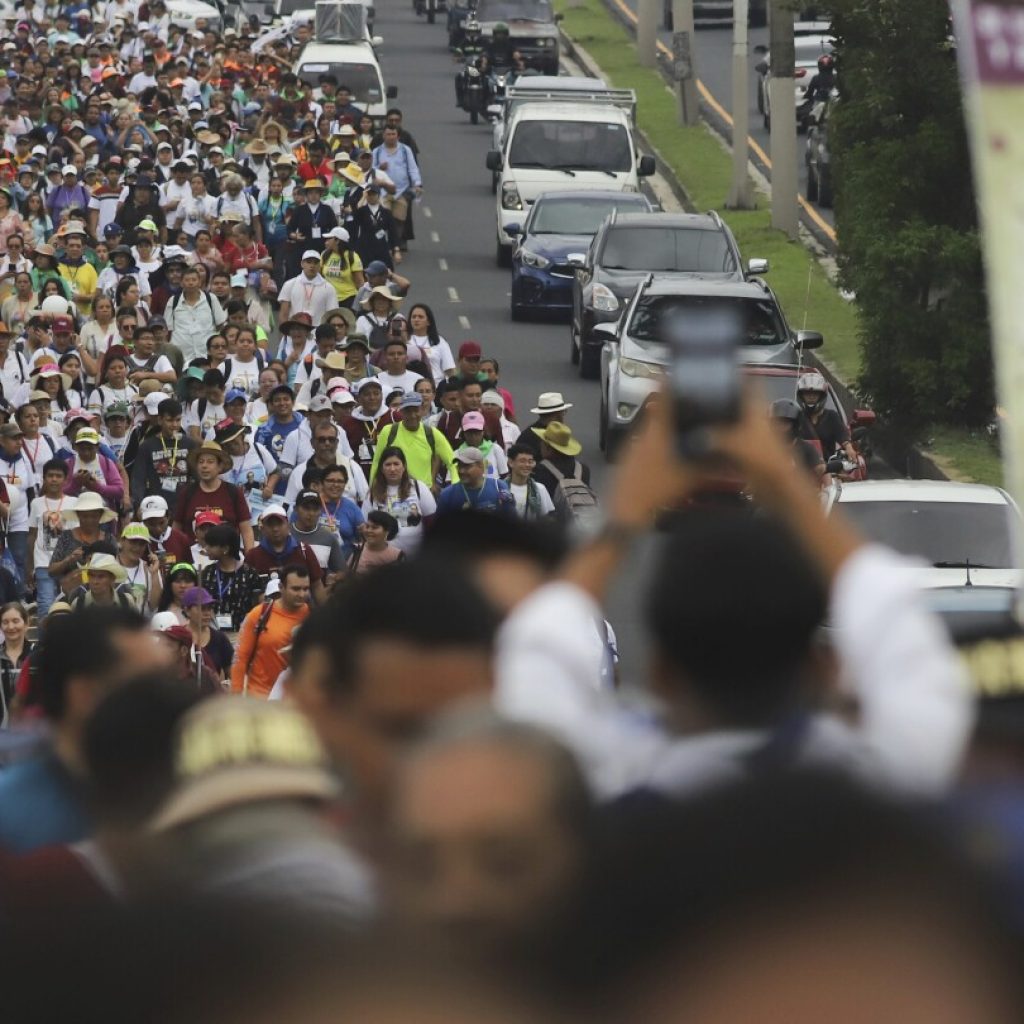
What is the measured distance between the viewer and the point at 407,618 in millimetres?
3248

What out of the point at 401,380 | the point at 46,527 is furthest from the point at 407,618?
the point at 401,380

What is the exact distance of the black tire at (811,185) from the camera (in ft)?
124

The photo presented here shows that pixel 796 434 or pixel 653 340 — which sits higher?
pixel 653 340

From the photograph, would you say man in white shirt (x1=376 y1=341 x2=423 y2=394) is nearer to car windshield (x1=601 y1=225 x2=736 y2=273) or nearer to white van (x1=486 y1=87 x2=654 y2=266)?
car windshield (x1=601 y1=225 x2=736 y2=273)

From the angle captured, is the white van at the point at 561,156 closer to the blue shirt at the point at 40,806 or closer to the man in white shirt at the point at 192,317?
the man in white shirt at the point at 192,317

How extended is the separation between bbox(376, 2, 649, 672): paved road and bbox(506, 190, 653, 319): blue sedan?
0.35m

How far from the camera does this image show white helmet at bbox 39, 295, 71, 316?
20.6 meters

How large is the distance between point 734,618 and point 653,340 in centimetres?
1984

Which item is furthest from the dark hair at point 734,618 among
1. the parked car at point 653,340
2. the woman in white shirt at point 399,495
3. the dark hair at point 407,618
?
the parked car at point 653,340

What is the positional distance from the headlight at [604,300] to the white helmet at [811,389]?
7713mm

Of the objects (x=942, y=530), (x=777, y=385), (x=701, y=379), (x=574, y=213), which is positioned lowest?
(x=942, y=530)

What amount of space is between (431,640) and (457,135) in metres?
46.1

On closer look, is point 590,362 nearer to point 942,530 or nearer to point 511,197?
point 511,197

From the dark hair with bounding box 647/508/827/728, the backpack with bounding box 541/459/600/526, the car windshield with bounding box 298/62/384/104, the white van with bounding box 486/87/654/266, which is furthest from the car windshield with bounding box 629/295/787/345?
the car windshield with bounding box 298/62/384/104
